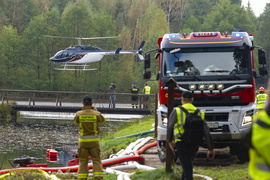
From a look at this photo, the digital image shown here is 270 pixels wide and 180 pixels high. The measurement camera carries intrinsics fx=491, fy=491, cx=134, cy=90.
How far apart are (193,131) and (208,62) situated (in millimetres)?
3744

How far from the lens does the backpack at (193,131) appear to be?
6.70 meters

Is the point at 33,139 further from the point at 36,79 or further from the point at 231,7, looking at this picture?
the point at 231,7

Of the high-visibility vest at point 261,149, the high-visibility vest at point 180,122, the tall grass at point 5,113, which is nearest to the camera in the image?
the high-visibility vest at point 261,149

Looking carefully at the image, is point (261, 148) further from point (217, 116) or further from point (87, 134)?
point (217, 116)

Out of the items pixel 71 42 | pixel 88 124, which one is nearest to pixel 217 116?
pixel 88 124

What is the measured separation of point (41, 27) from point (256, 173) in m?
62.3

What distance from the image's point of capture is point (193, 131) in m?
6.71

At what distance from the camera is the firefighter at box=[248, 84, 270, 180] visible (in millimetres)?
A: 2600

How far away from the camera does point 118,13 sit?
8562 centimetres

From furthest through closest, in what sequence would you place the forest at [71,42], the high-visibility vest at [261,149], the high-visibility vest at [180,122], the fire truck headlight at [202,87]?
the forest at [71,42] → the fire truck headlight at [202,87] → the high-visibility vest at [180,122] → the high-visibility vest at [261,149]

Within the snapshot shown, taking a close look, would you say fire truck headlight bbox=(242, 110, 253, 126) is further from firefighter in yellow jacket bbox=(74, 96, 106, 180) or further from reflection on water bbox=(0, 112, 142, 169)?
reflection on water bbox=(0, 112, 142, 169)

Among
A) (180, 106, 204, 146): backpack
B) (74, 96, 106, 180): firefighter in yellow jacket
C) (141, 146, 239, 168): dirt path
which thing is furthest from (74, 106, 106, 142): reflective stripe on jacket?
(141, 146, 239, 168): dirt path

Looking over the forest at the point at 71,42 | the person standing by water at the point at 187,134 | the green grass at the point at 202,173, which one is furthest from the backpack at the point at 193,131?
the forest at the point at 71,42

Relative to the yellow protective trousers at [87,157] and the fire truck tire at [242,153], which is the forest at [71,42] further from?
the yellow protective trousers at [87,157]
